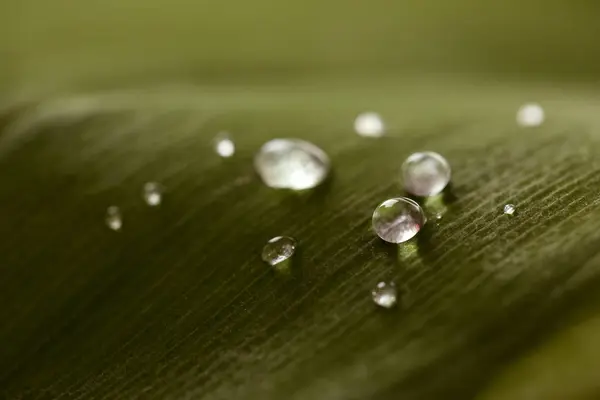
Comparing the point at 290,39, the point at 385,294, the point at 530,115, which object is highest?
the point at 290,39

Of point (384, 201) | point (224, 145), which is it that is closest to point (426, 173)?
point (384, 201)

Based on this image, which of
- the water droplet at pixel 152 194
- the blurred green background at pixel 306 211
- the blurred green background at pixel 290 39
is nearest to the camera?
the blurred green background at pixel 306 211

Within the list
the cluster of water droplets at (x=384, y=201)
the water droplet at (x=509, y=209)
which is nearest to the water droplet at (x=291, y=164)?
the cluster of water droplets at (x=384, y=201)

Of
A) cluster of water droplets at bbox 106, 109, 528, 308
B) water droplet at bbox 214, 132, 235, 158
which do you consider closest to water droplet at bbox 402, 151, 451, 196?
cluster of water droplets at bbox 106, 109, 528, 308

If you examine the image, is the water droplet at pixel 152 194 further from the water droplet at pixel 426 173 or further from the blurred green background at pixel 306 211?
the water droplet at pixel 426 173

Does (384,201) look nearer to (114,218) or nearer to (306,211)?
(306,211)

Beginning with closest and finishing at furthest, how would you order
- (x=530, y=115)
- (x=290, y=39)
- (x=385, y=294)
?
(x=385, y=294)
(x=530, y=115)
(x=290, y=39)

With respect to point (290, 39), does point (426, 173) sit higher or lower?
lower

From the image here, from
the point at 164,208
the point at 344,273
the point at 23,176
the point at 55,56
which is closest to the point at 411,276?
the point at 344,273
